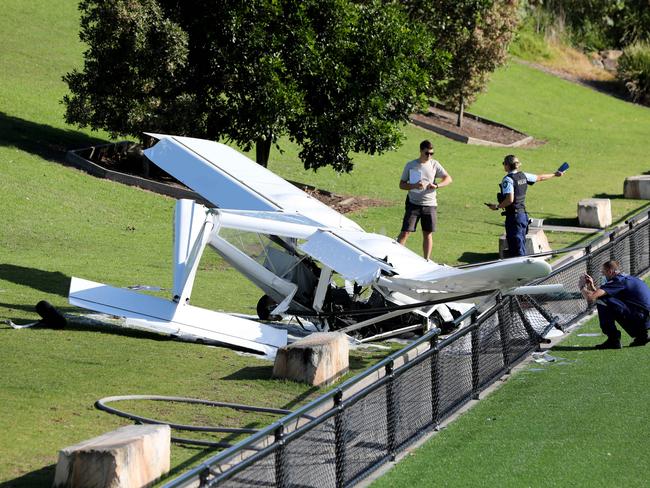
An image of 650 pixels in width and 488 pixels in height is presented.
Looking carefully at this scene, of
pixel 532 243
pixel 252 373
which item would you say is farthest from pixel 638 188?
pixel 252 373

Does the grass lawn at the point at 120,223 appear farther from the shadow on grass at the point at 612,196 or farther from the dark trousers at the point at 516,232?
the dark trousers at the point at 516,232

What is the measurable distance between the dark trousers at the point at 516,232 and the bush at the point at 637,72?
1439 inches

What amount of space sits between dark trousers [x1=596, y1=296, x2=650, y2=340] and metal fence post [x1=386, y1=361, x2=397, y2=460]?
526 cm

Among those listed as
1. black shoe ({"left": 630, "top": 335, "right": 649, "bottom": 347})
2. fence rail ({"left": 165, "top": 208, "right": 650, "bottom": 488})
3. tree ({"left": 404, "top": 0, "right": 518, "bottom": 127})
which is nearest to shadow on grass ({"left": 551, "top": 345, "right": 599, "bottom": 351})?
fence rail ({"left": 165, "top": 208, "right": 650, "bottom": 488})

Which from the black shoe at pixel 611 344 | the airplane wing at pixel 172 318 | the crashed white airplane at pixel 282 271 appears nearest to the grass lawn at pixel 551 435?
the black shoe at pixel 611 344

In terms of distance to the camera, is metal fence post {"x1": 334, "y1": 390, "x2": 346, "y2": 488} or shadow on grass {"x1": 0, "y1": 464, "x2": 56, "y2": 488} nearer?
shadow on grass {"x1": 0, "y1": 464, "x2": 56, "y2": 488}

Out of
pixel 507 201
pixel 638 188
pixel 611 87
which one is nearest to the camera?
pixel 507 201

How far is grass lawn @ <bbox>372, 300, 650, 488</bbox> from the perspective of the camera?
9758 mm

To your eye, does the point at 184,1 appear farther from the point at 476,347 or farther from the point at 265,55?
the point at 476,347

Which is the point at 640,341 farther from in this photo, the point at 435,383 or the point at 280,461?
the point at 280,461

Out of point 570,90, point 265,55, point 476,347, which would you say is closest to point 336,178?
point 265,55

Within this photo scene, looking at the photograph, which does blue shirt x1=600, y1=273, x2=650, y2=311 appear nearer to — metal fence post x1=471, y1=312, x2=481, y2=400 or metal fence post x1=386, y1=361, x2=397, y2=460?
metal fence post x1=471, y1=312, x2=481, y2=400

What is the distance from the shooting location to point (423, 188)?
18.2m

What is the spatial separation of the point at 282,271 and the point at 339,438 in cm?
603
